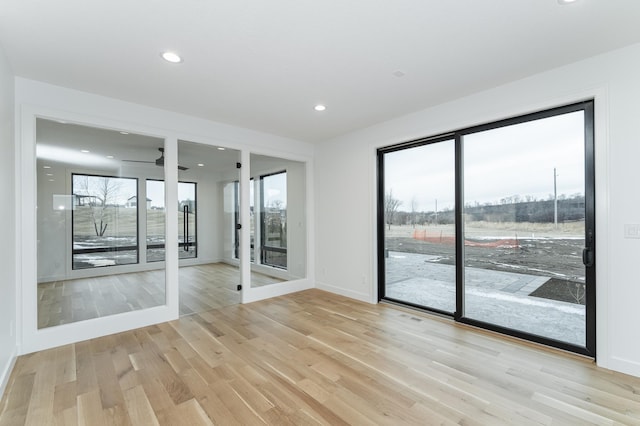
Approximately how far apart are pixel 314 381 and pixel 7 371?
2.54 meters

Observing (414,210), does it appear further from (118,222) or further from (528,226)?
(118,222)

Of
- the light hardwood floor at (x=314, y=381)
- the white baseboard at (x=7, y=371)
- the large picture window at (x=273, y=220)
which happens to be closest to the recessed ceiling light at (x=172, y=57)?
the large picture window at (x=273, y=220)

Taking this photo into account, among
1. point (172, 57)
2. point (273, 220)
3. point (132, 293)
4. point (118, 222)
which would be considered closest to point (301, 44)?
point (172, 57)

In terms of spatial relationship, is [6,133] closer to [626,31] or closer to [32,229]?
[32,229]

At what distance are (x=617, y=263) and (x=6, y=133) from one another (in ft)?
17.8

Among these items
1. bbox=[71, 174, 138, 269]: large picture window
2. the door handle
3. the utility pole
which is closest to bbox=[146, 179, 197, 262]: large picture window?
bbox=[71, 174, 138, 269]: large picture window

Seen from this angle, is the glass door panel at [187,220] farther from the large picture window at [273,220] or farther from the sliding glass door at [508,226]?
the sliding glass door at [508,226]

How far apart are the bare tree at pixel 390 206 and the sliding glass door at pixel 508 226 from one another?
90mm

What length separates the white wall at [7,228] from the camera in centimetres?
237

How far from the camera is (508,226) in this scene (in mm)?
3281

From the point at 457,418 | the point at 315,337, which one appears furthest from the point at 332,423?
the point at 315,337

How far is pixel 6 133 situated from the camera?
2.58 meters

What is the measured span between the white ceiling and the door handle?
1.75m

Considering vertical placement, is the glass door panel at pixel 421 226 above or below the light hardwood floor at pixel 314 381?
above
